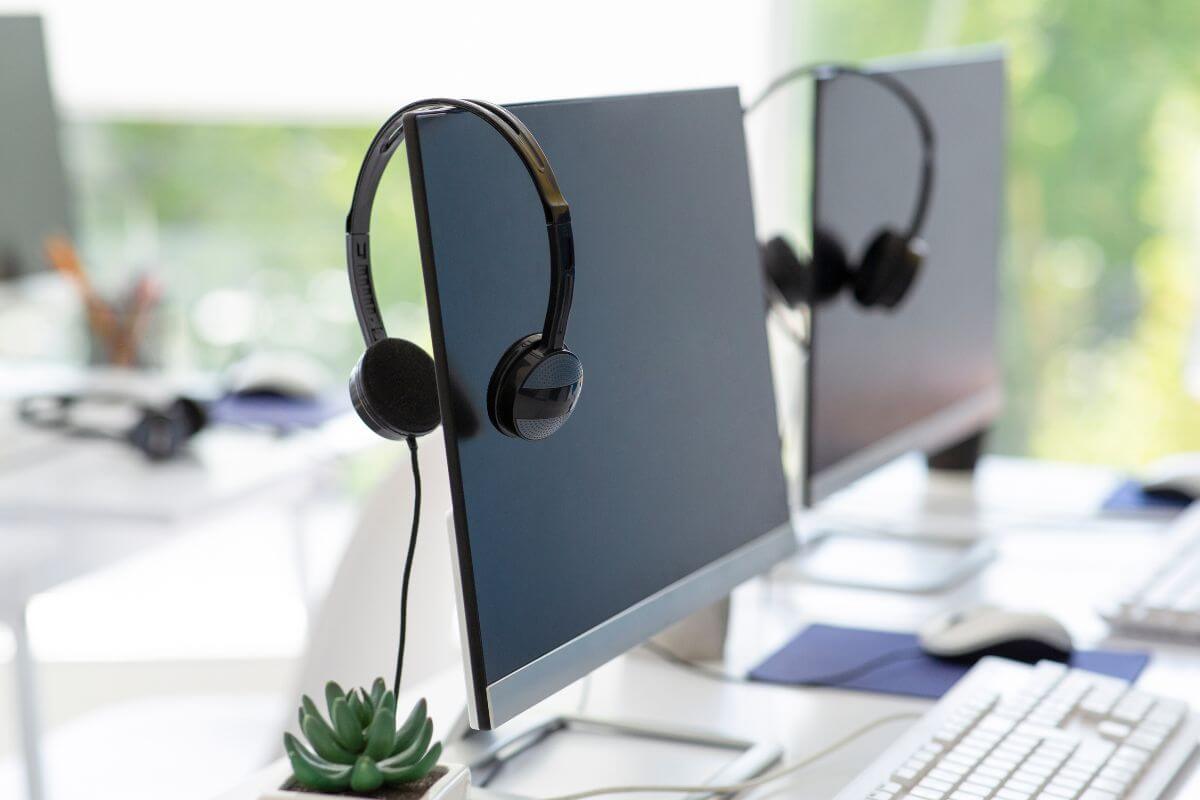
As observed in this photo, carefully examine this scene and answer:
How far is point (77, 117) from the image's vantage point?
325cm

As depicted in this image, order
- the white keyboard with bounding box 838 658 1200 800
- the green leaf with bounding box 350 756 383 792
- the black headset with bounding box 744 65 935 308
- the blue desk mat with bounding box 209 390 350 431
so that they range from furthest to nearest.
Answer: the blue desk mat with bounding box 209 390 350 431
the black headset with bounding box 744 65 935 308
the white keyboard with bounding box 838 658 1200 800
the green leaf with bounding box 350 756 383 792

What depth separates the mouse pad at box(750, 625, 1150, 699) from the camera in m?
1.18

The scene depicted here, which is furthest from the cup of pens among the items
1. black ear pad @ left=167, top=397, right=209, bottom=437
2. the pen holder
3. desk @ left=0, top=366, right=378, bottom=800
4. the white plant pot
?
the white plant pot

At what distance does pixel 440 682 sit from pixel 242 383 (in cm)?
122

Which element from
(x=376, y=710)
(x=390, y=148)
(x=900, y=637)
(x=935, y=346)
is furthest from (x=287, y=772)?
(x=935, y=346)

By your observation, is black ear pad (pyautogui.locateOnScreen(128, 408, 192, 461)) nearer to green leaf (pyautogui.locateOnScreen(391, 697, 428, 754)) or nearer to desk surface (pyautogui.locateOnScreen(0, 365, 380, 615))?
desk surface (pyautogui.locateOnScreen(0, 365, 380, 615))

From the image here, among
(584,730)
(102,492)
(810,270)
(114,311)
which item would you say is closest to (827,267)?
(810,270)

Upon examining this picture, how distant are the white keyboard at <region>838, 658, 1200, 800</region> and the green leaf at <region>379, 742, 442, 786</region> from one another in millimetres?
257

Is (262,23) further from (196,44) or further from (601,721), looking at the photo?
(601,721)

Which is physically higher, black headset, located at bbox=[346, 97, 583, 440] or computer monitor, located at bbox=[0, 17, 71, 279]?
computer monitor, located at bbox=[0, 17, 71, 279]

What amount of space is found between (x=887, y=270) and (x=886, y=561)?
353 millimetres

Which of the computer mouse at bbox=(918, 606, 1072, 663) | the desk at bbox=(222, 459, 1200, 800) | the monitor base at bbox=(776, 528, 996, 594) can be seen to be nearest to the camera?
the desk at bbox=(222, 459, 1200, 800)

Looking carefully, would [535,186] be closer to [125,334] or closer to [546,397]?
[546,397]

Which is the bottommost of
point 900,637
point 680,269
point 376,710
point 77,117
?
point 900,637
